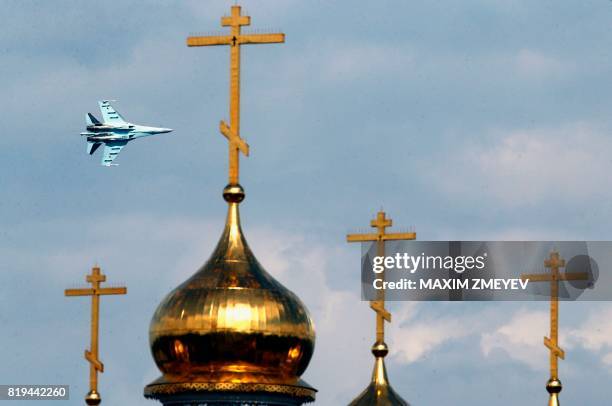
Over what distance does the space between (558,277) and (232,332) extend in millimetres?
12057

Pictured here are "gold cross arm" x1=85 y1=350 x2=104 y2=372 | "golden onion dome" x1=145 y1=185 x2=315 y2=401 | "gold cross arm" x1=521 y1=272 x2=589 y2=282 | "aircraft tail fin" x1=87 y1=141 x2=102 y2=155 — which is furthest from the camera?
"gold cross arm" x1=521 y1=272 x2=589 y2=282

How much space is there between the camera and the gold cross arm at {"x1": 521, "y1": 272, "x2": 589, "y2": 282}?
302ft

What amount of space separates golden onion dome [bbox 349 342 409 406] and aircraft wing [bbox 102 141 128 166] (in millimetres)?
9048

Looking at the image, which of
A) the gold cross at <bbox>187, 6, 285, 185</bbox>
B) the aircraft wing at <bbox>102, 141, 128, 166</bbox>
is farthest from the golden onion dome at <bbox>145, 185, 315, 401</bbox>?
the aircraft wing at <bbox>102, 141, 128, 166</bbox>

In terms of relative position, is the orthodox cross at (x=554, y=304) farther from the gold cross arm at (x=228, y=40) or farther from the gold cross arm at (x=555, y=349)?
the gold cross arm at (x=228, y=40)

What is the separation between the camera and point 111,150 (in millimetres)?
89938

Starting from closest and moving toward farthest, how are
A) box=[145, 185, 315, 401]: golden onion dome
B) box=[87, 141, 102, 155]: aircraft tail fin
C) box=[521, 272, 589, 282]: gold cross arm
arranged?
box=[145, 185, 315, 401]: golden onion dome < box=[87, 141, 102, 155]: aircraft tail fin < box=[521, 272, 589, 282]: gold cross arm

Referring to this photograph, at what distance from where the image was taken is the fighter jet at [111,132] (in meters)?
90.0

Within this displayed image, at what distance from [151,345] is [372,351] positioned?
10.6 metres

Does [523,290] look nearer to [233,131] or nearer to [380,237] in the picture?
[380,237]

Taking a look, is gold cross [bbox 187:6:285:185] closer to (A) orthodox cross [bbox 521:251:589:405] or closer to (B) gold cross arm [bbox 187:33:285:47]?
(B) gold cross arm [bbox 187:33:285:47]

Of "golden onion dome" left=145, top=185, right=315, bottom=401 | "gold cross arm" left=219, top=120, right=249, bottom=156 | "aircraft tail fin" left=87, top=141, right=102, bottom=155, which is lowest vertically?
"golden onion dome" left=145, top=185, right=315, bottom=401

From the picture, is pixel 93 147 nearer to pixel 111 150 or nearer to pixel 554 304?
pixel 111 150

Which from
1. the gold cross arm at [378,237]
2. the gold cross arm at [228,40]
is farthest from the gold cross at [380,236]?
the gold cross arm at [228,40]
